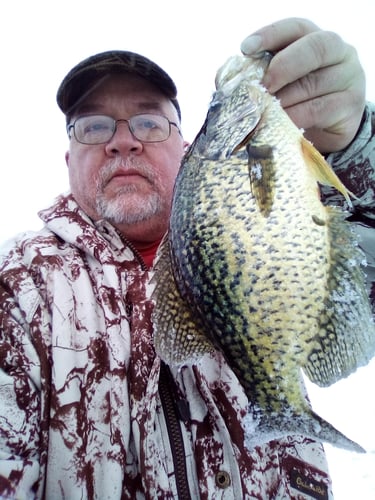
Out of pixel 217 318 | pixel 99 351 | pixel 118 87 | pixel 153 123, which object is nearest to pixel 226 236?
pixel 217 318

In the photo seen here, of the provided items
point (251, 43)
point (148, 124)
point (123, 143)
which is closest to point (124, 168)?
point (123, 143)

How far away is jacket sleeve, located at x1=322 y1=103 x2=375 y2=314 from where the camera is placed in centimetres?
179

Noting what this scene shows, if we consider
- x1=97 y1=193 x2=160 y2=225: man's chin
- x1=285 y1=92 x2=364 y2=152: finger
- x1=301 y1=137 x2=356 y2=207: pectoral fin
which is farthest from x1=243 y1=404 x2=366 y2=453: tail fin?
x1=97 y1=193 x2=160 y2=225: man's chin

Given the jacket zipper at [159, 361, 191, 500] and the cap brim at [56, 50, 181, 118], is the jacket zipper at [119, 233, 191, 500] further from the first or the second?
the cap brim at [56, 50, 181, 118]

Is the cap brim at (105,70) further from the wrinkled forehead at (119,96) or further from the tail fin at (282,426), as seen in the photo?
the tail fin at (282,426)

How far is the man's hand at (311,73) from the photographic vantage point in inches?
55.8

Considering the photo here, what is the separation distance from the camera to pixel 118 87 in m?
2.84

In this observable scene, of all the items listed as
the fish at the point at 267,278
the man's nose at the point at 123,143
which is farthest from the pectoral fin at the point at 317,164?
the man's nose at the point at 123,143

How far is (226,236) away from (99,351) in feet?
3.10

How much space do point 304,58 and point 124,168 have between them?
151cm

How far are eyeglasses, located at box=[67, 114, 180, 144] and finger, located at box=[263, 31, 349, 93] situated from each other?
1.43 m

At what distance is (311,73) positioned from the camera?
1.50 metres

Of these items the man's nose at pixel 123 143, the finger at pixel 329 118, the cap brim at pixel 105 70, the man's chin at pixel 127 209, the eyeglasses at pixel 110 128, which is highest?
the cap brim at pixel 105 70

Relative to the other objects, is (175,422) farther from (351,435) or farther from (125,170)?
(351,435)
